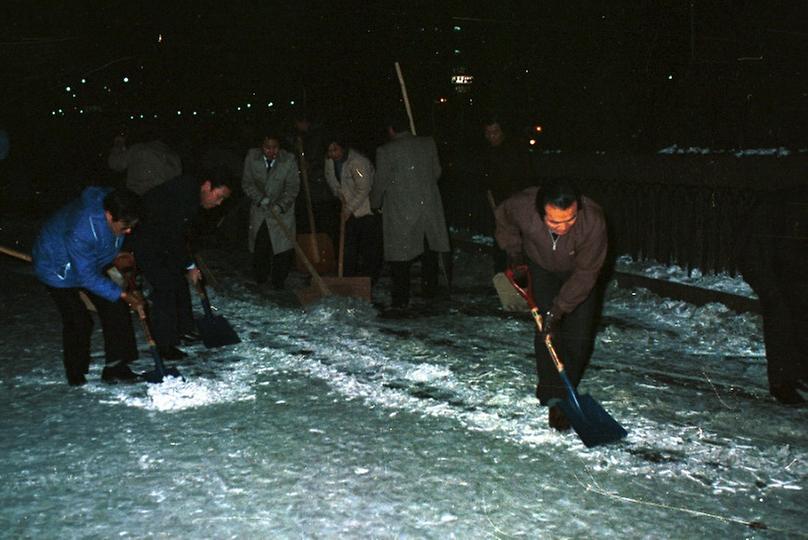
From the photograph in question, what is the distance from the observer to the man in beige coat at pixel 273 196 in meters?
9.62

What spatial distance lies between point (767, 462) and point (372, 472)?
6.54ft

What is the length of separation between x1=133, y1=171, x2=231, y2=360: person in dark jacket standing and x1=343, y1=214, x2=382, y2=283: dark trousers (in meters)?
2.71

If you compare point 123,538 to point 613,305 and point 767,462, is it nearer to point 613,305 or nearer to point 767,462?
point 767,462

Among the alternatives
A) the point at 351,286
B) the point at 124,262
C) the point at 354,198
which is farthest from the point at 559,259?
the point at 354,198

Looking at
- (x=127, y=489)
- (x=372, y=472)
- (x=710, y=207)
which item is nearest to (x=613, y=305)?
(x=710, y=207)

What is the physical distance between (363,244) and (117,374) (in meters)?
A: 3.74

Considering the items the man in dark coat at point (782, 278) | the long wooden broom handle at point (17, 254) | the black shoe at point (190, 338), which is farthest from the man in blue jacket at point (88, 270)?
the man in dark coat at point (782, 278)

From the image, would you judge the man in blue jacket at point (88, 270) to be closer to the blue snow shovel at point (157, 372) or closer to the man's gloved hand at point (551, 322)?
the blue snow shovel at point (157, 372)

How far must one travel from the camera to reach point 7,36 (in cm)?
2277

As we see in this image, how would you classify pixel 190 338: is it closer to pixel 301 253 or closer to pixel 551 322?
pixel 301 253

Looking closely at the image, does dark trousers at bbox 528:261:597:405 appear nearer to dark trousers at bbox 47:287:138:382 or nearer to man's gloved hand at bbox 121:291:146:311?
man's gloved hand at bbox 121:291:146:311

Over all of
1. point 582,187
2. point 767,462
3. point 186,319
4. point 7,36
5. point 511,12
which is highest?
point 7,36

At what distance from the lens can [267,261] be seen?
10180 millimetres

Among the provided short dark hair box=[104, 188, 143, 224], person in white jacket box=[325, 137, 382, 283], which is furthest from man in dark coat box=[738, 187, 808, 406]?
person in white jacket box=[325, 137, 382, 283]
